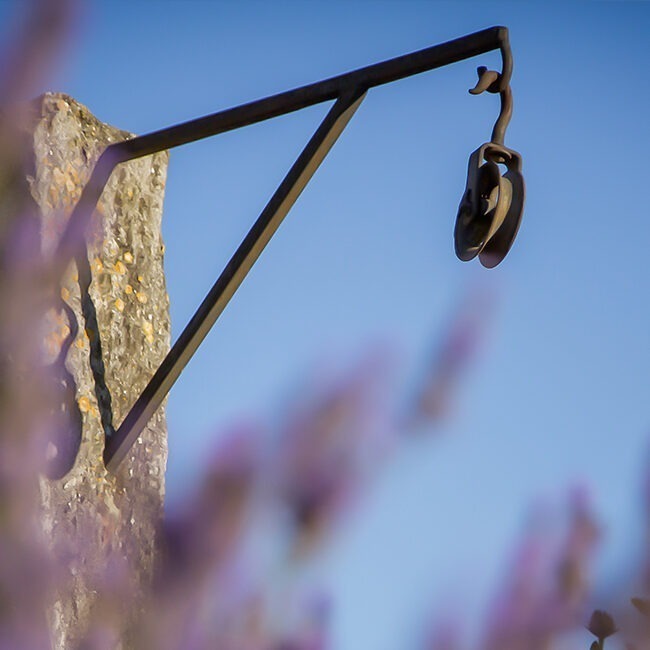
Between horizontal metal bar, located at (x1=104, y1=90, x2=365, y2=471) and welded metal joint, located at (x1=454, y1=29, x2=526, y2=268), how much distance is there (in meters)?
0.28

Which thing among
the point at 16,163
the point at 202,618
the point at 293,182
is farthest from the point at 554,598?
the point at 16,163

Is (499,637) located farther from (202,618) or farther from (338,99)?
(338,99)

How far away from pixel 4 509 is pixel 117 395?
0.70 meters

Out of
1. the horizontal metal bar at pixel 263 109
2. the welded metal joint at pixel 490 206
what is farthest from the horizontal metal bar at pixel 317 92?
the welded metal joint at pixel 490 206

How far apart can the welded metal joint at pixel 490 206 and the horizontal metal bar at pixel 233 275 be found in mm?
277

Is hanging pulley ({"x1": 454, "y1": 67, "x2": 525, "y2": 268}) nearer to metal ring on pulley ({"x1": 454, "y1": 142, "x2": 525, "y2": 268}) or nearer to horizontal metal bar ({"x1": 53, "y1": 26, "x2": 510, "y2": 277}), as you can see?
metal ring on pulley ({"x1": 454, "y1": 142, "x2": 525, "y2": 268})

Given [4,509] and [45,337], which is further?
[45,337]

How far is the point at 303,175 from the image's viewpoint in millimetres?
1512

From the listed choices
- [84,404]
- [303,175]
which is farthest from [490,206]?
[84,404]

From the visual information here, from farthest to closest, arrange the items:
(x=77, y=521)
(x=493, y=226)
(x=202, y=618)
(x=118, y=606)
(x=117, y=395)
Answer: (x=117, y=395) < (x=77, y=521) < (x=493, y=226) < (x=118, y=606) < (x=202, y=618)

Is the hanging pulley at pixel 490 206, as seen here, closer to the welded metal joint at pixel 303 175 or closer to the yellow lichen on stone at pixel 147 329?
the welded metal joint at pixel 303 175

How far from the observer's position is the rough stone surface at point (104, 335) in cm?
150

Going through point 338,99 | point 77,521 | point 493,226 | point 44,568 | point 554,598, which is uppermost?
point 338,99

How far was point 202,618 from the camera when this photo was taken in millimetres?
727
